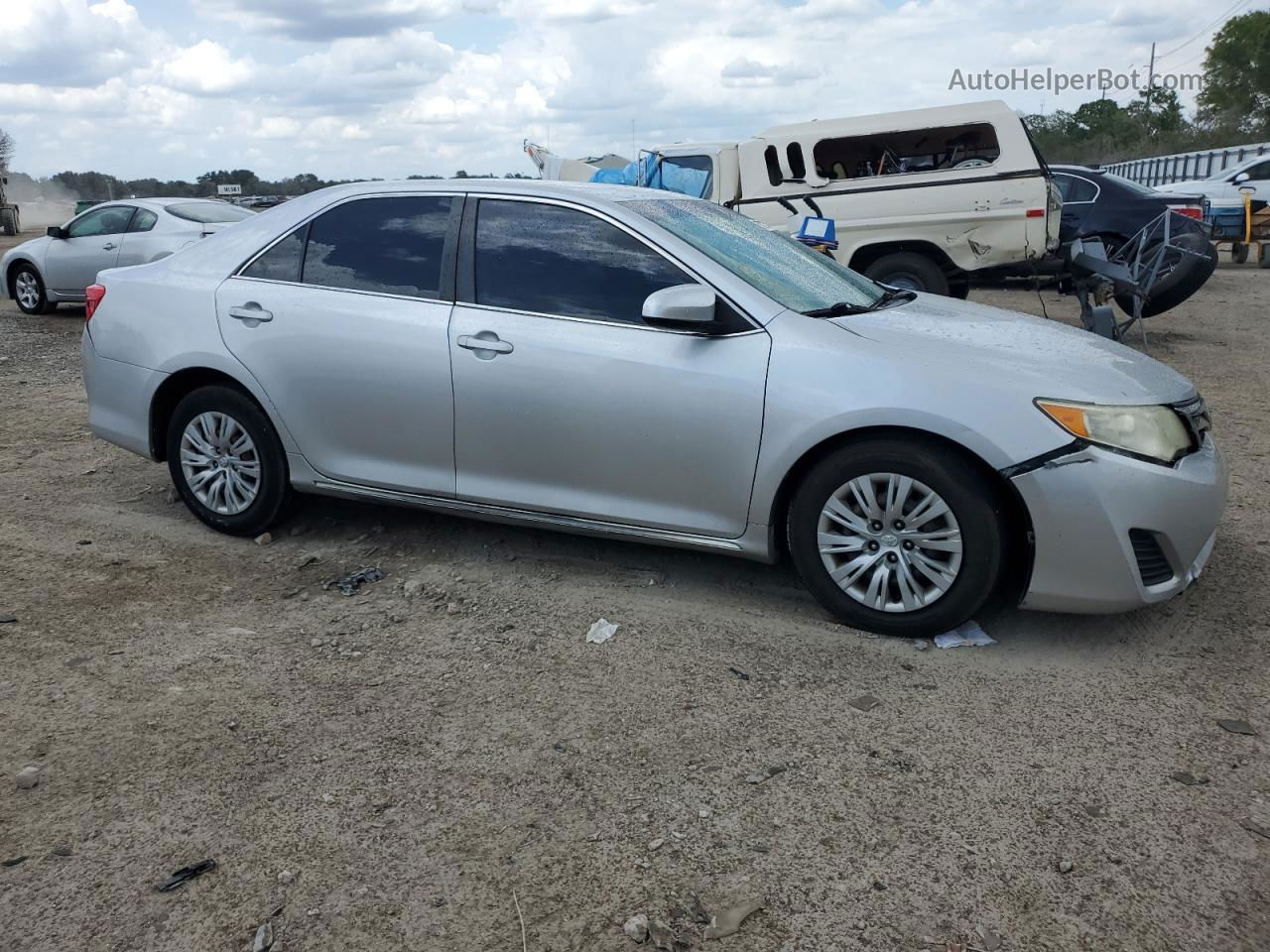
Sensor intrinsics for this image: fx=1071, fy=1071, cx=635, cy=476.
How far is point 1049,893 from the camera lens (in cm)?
249

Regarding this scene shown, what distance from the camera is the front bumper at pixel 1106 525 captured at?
3.49 meters

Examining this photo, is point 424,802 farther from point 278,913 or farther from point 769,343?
point 769,343

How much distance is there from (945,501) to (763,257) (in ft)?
4.53

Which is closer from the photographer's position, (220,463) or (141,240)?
(220,463)

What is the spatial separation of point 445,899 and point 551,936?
280mm

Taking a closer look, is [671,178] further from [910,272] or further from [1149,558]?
[1149,558]

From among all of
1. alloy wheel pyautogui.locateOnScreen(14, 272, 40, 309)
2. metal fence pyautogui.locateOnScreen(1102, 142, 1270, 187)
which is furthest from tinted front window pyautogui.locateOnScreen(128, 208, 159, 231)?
metal fence pyautogui.locateOnScreen(1102, 142, 1270, 187)

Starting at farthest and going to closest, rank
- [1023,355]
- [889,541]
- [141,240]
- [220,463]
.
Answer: [141,240]
[220,463]
[1023,355]
[889,541]

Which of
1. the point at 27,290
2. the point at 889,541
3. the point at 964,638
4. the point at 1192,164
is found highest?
the point at 1192,164

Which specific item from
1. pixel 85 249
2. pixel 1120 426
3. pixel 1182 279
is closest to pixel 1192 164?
pixel 1182 279

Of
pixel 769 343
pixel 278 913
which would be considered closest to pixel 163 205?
pixel 769 343

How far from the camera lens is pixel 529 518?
14.1 ft

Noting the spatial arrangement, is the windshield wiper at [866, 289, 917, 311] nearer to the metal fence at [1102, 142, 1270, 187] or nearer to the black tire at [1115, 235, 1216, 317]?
the black tire at [1115, 235, 1216, 317]

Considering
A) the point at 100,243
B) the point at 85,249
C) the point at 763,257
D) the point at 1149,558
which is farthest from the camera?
the point at 85,249
